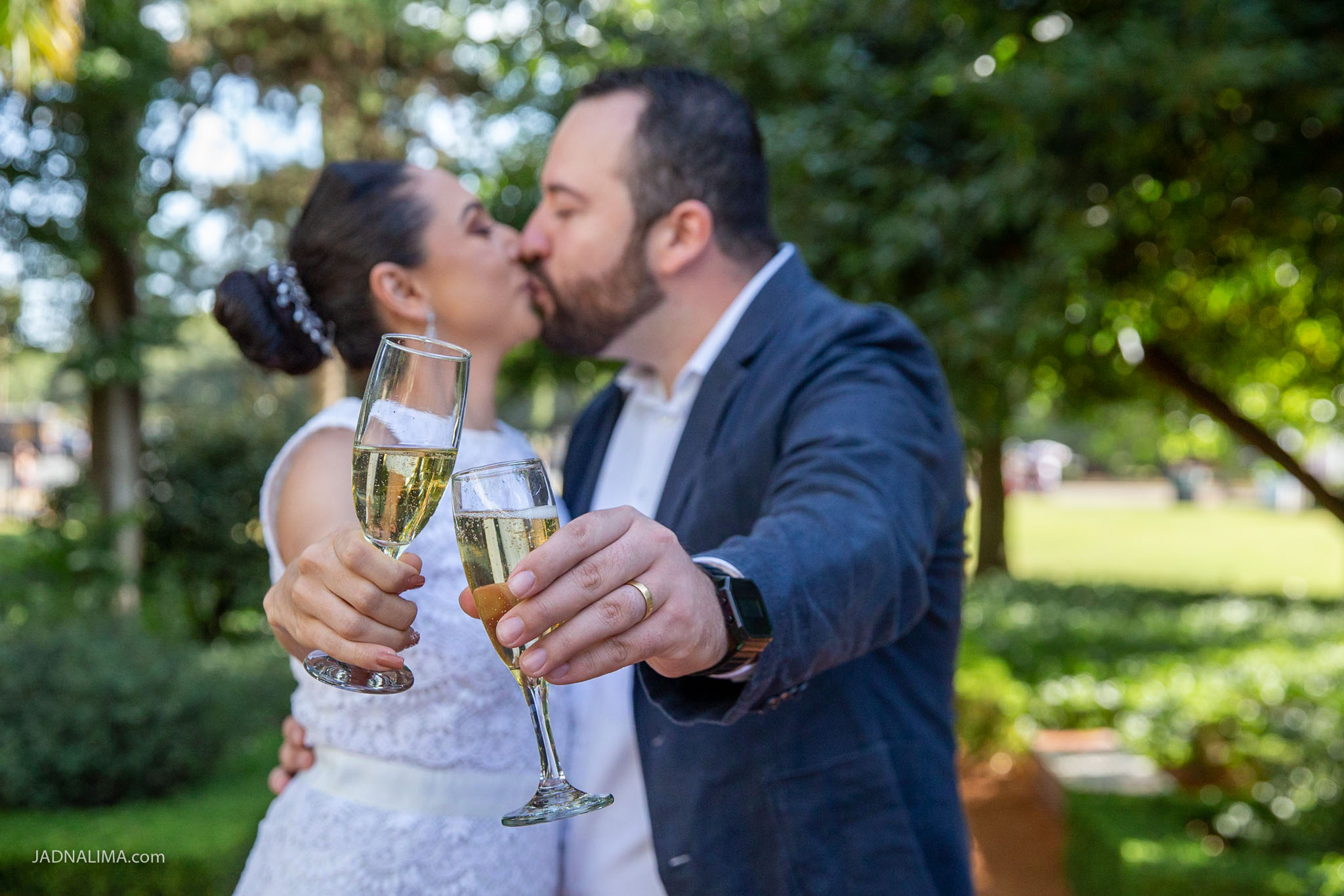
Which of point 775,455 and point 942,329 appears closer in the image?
point 775,455

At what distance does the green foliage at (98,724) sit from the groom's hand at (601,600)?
5.24 metres

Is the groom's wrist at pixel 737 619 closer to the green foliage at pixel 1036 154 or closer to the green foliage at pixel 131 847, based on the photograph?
the green foliage at pixel 1036 154

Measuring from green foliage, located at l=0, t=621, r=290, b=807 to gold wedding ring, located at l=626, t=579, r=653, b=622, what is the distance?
526 cm

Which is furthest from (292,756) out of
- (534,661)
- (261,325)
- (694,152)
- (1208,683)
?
(1208,683)

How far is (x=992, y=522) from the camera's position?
15227 mm

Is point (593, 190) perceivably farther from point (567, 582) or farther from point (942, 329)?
point (942, 329)

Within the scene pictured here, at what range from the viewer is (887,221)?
232 inches

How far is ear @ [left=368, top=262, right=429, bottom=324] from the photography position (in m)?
2.40

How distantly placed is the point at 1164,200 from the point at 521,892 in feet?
15.0

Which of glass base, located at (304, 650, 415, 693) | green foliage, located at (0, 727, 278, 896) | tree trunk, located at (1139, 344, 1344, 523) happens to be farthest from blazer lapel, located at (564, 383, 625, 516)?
tree trunk, located at (1139, 344, 1344, 523)

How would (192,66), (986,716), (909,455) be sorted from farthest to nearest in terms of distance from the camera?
(192,66) < (986,716) < (909,455)

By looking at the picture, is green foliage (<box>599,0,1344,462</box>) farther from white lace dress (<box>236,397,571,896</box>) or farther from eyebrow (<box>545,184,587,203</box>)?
white lace dress (<box>236,397,571,896</box>)

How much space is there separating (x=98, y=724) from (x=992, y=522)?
11880 millimetres

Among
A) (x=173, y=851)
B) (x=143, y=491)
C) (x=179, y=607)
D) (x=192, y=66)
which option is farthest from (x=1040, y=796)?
(x=192, y=66)
